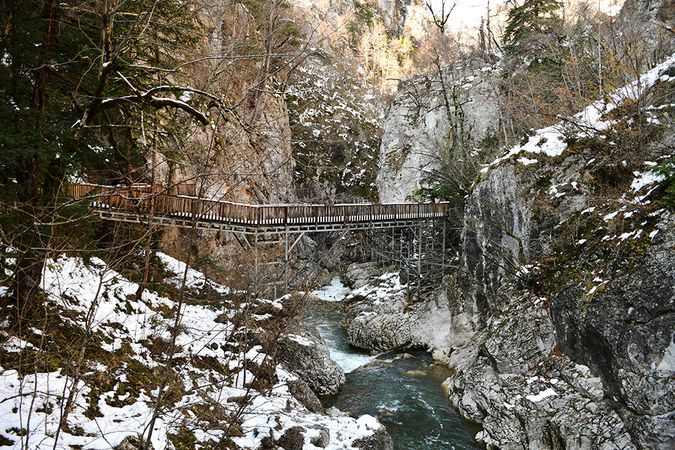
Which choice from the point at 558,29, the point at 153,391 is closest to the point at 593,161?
the point at 153,391

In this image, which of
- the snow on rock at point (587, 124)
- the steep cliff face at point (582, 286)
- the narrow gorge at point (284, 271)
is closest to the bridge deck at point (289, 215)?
the narrow gorge at point (284, 271)

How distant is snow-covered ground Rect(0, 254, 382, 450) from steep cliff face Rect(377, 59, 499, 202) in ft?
64.2

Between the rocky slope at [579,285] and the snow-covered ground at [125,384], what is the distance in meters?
4.58

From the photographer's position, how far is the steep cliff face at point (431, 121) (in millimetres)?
28156

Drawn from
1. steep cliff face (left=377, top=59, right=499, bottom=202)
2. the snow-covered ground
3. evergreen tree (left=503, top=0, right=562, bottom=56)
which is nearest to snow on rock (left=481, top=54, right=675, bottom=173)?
the snow-covered ground

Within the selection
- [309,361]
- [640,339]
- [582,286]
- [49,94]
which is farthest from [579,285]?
[49,94]

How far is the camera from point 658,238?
8.95 metres

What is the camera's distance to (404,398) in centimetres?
1370

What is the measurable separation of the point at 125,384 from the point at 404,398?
9.12m

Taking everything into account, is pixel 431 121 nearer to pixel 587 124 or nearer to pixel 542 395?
pixel 587 124

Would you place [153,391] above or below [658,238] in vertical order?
below

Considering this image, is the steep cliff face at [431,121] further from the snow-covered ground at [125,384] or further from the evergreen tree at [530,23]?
the snow-covered ground at [125,384]

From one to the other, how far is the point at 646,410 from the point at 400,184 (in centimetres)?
2371

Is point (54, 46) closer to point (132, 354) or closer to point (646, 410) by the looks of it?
point (132, 354)
